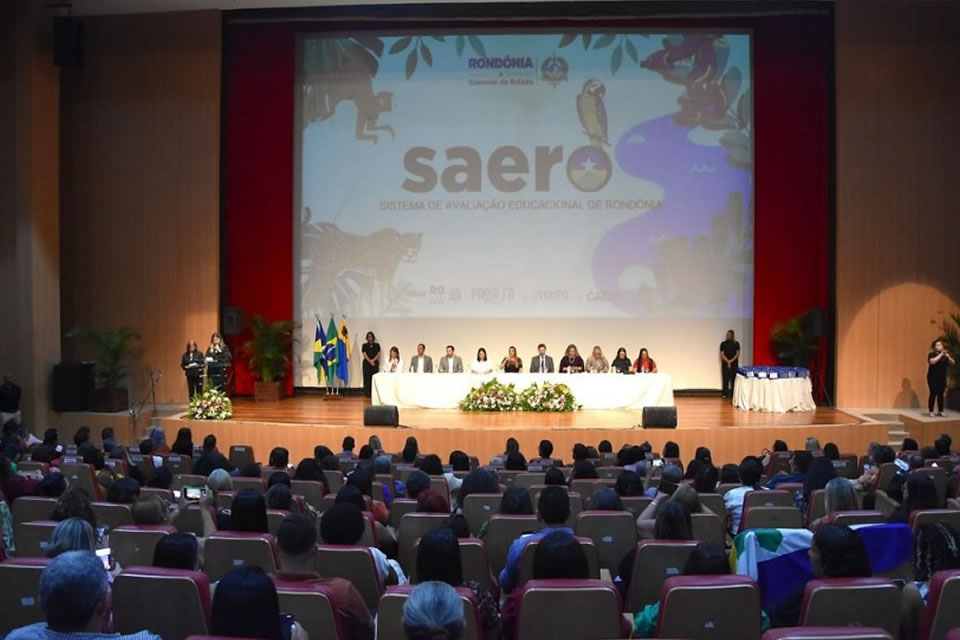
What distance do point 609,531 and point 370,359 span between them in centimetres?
1077

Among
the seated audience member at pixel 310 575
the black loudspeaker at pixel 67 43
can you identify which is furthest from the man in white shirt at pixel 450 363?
the seated audience member at pixel 310 575

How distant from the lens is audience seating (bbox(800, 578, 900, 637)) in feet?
10.5

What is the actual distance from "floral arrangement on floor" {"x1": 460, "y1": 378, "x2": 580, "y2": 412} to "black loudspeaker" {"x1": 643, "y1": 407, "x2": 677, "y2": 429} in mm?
1643

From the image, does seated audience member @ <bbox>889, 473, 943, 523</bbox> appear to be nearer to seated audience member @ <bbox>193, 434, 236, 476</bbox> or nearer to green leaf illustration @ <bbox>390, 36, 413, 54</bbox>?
seated audience member @ <bbox>193, 434, 236, 476</bbox>

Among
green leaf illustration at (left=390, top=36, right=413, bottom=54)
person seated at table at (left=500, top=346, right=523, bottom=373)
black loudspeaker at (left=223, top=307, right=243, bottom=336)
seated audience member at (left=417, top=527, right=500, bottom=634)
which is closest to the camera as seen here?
seated audience member at (left=417, top=527, right=500, bottom=634)

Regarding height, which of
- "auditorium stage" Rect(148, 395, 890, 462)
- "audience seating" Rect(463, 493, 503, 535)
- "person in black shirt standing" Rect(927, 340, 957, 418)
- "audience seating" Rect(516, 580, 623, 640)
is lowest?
"auditorium stage" Rect(148, 395, 890, 462)

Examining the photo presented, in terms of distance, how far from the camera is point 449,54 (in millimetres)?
15969

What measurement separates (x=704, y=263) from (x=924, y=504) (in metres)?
11.1

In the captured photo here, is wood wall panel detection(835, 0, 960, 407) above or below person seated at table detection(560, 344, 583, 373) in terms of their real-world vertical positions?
above

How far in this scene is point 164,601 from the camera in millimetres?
3254

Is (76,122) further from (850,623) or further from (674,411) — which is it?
(850,623)

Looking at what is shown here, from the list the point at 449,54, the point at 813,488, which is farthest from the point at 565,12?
the point at 813,488

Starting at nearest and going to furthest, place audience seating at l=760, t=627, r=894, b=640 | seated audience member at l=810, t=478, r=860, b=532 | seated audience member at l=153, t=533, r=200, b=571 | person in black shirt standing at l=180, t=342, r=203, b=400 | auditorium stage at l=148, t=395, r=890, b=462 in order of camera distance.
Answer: audience seating at l=760, t=627, r=894, b=640, seated audience member at l=153, t=533, r=200, b=571, seated audience member at l=810, t=478, r=860, b=532, auditorium stage at l=148, t=395, r=890, b=462, person in black shirt standing at l=180, t=342, r=203, b=400

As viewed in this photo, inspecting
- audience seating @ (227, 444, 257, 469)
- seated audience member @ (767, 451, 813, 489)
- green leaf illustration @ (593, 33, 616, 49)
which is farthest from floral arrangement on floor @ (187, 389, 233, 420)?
seated audience member @ (767, 451, 813, 489)
